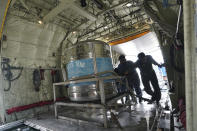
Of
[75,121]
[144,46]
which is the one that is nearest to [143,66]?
[75,121]

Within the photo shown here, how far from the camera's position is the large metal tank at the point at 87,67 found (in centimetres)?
292

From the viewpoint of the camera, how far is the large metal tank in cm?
292

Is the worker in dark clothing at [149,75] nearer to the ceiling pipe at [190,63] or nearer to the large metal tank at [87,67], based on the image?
the large metal tank at [87,67]

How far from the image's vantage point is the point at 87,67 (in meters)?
2.93

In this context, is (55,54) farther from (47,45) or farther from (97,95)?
(97,95)

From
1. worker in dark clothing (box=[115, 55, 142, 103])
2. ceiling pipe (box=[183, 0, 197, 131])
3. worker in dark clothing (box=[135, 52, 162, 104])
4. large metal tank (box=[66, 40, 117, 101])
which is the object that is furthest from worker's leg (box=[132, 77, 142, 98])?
ceiling pipe (box=[183, 0, 197, 131])

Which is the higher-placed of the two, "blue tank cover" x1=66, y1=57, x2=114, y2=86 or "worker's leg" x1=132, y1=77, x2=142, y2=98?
"blue tank cover" x1=66, y1=57, x2=114, y2=86

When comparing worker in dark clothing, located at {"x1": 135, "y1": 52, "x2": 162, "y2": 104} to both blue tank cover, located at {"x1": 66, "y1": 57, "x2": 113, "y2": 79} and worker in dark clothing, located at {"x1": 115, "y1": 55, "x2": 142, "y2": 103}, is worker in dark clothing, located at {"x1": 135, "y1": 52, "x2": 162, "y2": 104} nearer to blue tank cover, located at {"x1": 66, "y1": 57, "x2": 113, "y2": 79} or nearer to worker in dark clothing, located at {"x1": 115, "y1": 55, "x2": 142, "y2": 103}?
worker in dark clothing, located at {"x1": 115, "y1": 55, "x2": 142, "y2": 103}

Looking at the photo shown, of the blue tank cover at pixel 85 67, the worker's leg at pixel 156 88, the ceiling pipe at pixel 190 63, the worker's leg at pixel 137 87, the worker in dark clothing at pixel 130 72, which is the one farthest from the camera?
the worker's leg at pixel 137 87

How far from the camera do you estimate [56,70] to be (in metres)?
5.25

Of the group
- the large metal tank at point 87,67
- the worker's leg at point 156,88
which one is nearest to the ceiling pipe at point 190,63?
the large metal tank at point 87,67

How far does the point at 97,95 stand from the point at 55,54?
3.36 meters

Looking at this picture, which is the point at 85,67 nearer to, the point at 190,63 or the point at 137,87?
the point at 190,63

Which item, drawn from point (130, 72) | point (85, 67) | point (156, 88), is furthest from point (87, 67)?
point (156, 88)
